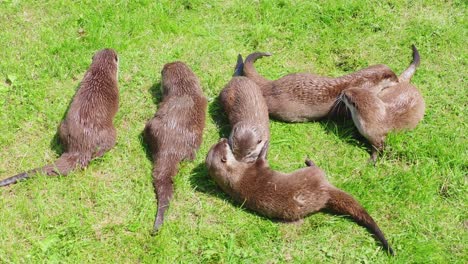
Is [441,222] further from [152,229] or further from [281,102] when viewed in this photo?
[152,229]

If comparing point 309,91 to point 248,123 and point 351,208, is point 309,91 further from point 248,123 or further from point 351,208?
point 351,208

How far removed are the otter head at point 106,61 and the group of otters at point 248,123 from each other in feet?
0.04

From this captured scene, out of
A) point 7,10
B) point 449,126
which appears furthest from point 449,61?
point 7,10

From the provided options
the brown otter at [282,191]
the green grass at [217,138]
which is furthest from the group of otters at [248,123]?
the green grass at [217,138]

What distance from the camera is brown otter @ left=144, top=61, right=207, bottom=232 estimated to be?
3.74m

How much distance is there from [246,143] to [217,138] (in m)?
0.58

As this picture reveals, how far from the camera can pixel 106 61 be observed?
14.5 feet

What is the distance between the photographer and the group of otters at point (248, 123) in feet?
11.5

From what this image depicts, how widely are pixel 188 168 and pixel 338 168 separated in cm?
129

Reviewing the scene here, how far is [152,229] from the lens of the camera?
3.50m

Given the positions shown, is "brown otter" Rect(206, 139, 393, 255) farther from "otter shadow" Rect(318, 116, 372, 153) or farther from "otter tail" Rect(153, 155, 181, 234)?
"otter shadow" Rect(318, 116, 372, 153)

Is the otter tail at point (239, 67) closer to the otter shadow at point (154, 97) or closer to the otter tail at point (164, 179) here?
the otter shadow at point (154, 97)

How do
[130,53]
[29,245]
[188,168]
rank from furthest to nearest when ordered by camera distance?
[130,53], [188,168], [29,245]

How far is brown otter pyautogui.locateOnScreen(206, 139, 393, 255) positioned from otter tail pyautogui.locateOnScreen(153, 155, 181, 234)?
342 mm
